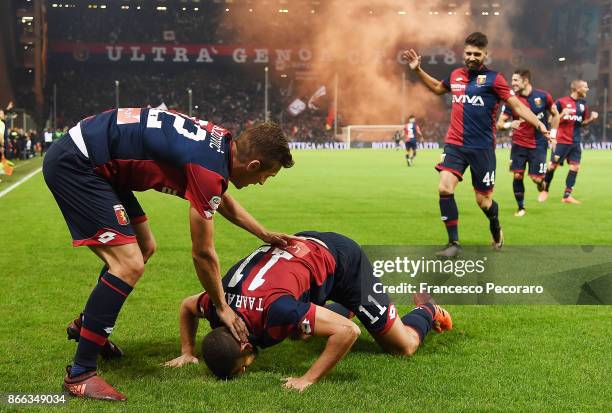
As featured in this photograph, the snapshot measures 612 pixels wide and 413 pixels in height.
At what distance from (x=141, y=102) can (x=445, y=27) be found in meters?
32.5

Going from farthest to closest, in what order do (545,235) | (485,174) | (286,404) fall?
1. (545,235)
2. (485,174)
3. (286,404)

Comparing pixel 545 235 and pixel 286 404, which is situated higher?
pixel 286 404

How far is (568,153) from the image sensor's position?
17.5 metres

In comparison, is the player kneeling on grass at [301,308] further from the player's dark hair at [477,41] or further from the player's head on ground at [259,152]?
the player's dark hair at [477,41]

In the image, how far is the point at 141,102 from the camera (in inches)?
2982

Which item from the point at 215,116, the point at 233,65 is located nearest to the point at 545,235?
the point at 215,116

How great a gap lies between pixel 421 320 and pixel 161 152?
7.73 ft

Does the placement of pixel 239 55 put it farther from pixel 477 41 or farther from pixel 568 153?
pixel 477 41

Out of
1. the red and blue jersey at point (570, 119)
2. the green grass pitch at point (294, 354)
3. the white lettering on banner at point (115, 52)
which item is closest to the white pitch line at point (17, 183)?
the green grass pitch at point (294, 354)

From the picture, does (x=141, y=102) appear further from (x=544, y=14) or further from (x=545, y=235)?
(x=545, y=235)

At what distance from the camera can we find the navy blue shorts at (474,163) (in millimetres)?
9977

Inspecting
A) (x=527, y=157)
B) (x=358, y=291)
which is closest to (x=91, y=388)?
(x=358, y=291)

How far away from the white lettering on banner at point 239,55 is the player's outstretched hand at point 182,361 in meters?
74.8

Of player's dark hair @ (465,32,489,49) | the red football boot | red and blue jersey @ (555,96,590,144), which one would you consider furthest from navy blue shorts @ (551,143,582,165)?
the red football boot
